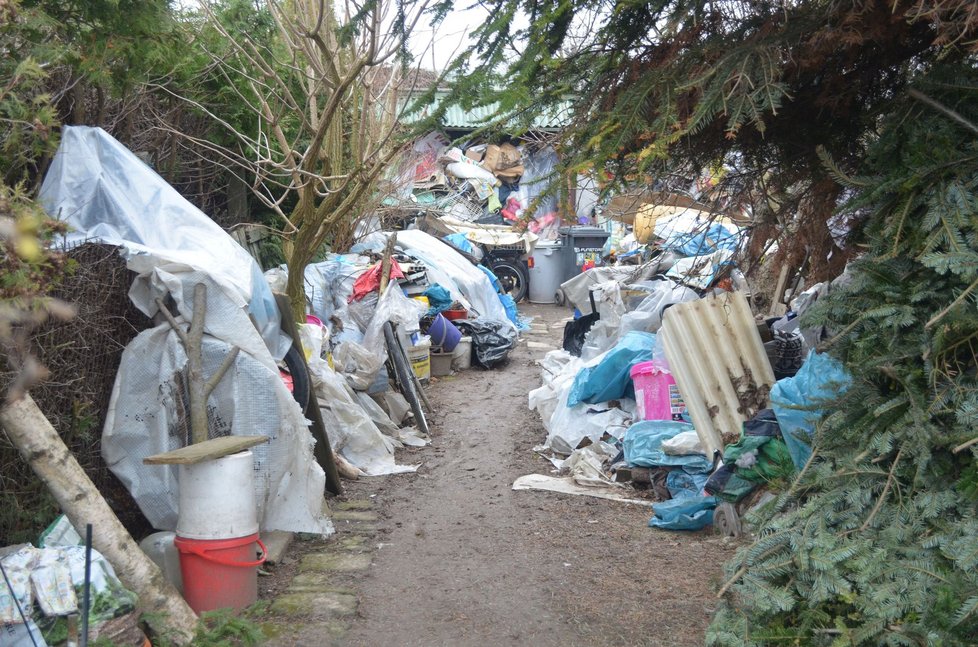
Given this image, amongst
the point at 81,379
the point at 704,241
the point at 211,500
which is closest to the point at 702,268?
the point at 704,241

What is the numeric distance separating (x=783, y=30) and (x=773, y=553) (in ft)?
7.35

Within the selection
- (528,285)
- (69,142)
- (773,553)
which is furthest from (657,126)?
(528,285)

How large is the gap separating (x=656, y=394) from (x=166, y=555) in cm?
393

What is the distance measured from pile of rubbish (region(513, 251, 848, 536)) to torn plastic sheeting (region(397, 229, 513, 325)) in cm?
418

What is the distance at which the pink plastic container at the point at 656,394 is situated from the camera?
6719mm

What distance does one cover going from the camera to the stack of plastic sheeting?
20.1 ft

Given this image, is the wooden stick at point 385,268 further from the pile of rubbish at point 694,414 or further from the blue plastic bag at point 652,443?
the blue plastic bag at point 652,443

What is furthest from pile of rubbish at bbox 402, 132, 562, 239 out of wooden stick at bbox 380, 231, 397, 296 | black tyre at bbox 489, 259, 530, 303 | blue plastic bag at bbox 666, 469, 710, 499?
blue plastic bag at bbox 666, 469, 710, 499

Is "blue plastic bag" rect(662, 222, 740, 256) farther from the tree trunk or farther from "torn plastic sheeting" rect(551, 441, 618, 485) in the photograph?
the tree trunk

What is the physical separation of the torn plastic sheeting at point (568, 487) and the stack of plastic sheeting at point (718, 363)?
0.75 metres

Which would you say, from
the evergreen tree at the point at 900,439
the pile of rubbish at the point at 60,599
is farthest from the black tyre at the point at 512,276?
the pile of rubbish at the point at 60,599

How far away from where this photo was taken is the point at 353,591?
4.72 metres

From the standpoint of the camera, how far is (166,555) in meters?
4.30

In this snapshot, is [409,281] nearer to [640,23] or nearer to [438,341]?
[438,341]
